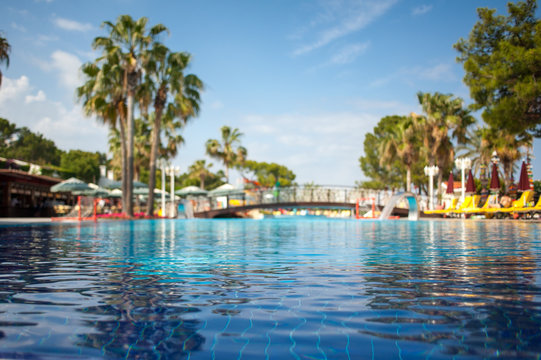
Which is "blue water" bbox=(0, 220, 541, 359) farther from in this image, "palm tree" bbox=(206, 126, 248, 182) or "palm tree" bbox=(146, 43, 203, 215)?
"palm tree" bbox=(206, 126, 248, 182)

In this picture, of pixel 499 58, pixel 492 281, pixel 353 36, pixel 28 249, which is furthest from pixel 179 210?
pixel 492 281

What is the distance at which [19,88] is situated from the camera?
38.7 meters

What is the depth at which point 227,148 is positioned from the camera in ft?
166

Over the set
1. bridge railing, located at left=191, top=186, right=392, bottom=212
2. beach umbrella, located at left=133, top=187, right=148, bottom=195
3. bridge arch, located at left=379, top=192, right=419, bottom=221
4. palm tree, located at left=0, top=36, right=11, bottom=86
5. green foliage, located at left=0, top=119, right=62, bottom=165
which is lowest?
bridge arch, located at left=379, top=192, right=419, bottom=221

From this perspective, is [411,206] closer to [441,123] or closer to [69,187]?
[441,123]

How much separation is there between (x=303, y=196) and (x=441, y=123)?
13620 mm

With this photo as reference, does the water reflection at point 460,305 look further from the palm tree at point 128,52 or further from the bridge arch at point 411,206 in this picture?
the palm tree at point 128,52

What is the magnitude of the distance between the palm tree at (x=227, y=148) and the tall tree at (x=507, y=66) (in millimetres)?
30301

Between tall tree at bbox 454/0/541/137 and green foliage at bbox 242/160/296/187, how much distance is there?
202 ft

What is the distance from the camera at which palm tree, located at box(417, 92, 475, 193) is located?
123 feet

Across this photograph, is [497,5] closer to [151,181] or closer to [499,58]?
[499,58]

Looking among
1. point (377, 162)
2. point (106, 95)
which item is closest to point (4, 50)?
point (106, 95)

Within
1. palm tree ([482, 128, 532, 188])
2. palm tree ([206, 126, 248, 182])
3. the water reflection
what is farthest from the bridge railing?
the water reflection

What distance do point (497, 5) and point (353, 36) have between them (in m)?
8.25
